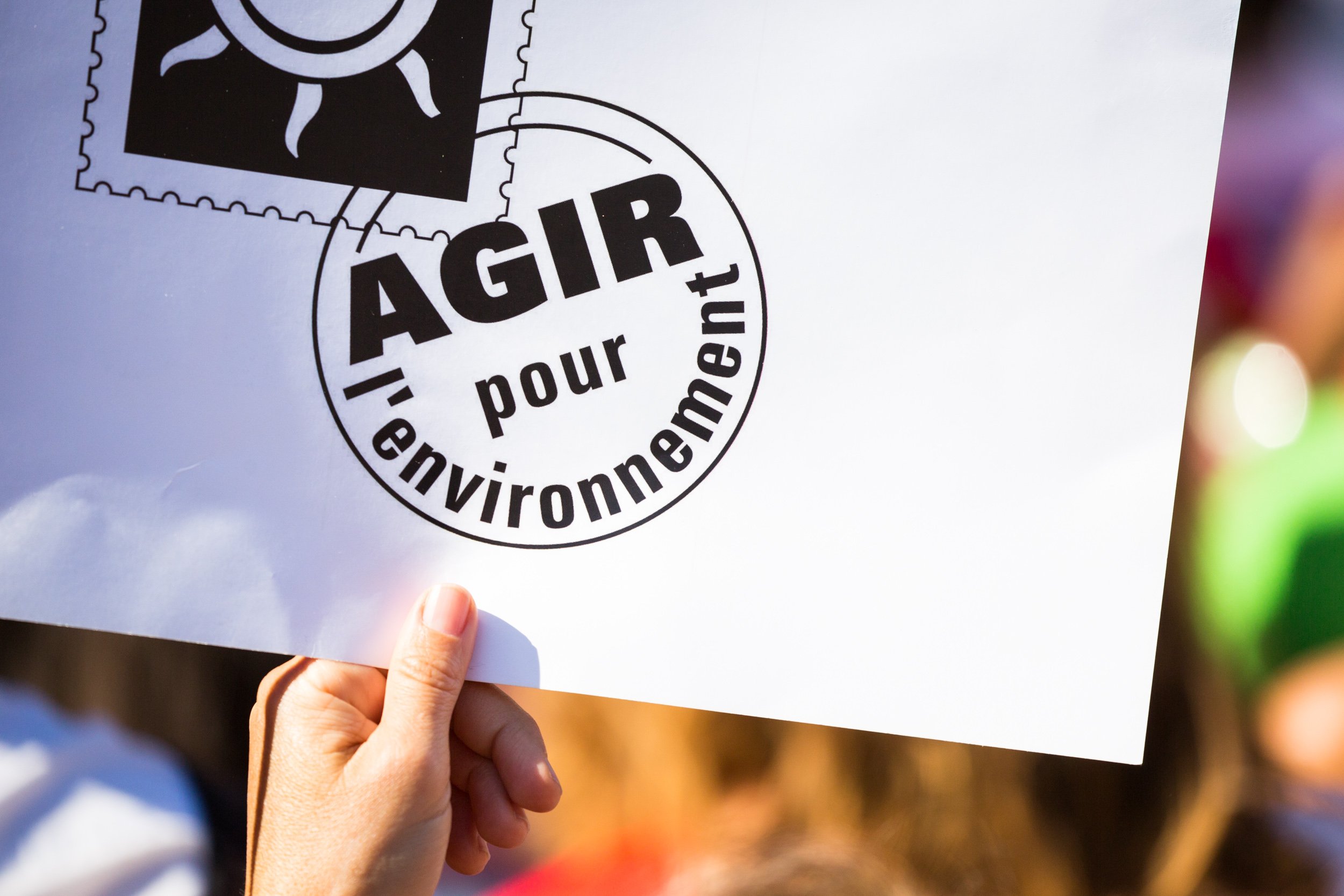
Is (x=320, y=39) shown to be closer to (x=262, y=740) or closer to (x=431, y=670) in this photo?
(x=431, y=670)

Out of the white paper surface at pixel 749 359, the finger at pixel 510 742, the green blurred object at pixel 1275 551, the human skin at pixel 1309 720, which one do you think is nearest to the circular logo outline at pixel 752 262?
the white paper surface at pixel 749 359

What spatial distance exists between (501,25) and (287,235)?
0.22 metres

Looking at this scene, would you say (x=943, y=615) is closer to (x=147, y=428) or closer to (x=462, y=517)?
(x=462, y=517)

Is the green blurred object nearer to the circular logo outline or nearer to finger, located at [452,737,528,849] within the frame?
the circular logo outline

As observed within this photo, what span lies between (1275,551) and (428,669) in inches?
34.9

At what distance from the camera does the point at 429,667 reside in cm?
59

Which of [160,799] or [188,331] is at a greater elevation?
[188,331]

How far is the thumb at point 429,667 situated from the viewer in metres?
0.58

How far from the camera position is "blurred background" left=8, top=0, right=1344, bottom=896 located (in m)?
0.87

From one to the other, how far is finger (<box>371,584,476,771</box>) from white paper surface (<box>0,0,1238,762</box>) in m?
0.04

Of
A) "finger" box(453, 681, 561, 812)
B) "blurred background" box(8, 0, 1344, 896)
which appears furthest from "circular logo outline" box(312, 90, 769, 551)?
"blurred background" box(8, 0, 1344, 896)

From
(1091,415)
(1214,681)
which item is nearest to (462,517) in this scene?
(1091,415)

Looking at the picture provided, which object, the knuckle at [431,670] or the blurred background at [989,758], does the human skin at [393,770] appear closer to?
the knuckle at [431,670]

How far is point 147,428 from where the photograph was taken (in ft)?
1.95
